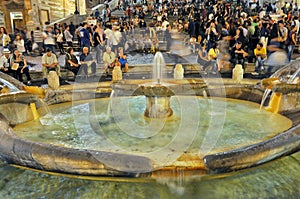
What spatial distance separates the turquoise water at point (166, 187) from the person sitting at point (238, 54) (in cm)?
738

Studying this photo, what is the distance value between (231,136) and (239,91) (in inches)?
111

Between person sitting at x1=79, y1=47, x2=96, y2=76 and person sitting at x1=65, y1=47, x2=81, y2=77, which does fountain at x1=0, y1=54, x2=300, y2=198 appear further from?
person sitting at x1=65, y1=47, x2=81, y2=77

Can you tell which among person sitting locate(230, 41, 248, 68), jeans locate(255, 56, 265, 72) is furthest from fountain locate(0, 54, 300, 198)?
person sitting locate(230, 41, 248, 68)

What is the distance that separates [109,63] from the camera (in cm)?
1102

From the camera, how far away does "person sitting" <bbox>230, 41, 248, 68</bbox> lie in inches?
448

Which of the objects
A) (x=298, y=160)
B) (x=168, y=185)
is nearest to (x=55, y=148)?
(x=168, y=185)

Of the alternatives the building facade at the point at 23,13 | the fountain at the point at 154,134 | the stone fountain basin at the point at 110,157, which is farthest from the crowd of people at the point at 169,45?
the building facade at the point at 23,13

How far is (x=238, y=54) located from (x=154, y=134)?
659cm

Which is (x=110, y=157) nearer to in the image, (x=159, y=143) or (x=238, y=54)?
(x=159, y=143)

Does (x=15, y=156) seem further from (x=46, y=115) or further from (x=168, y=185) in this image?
(x=46, y=115)

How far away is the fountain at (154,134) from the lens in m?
4.20

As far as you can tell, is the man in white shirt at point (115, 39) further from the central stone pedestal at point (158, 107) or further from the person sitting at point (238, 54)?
the central stone pedestal at point (158, 107)

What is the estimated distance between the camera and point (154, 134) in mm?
5988

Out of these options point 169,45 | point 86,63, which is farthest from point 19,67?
point 169,45
